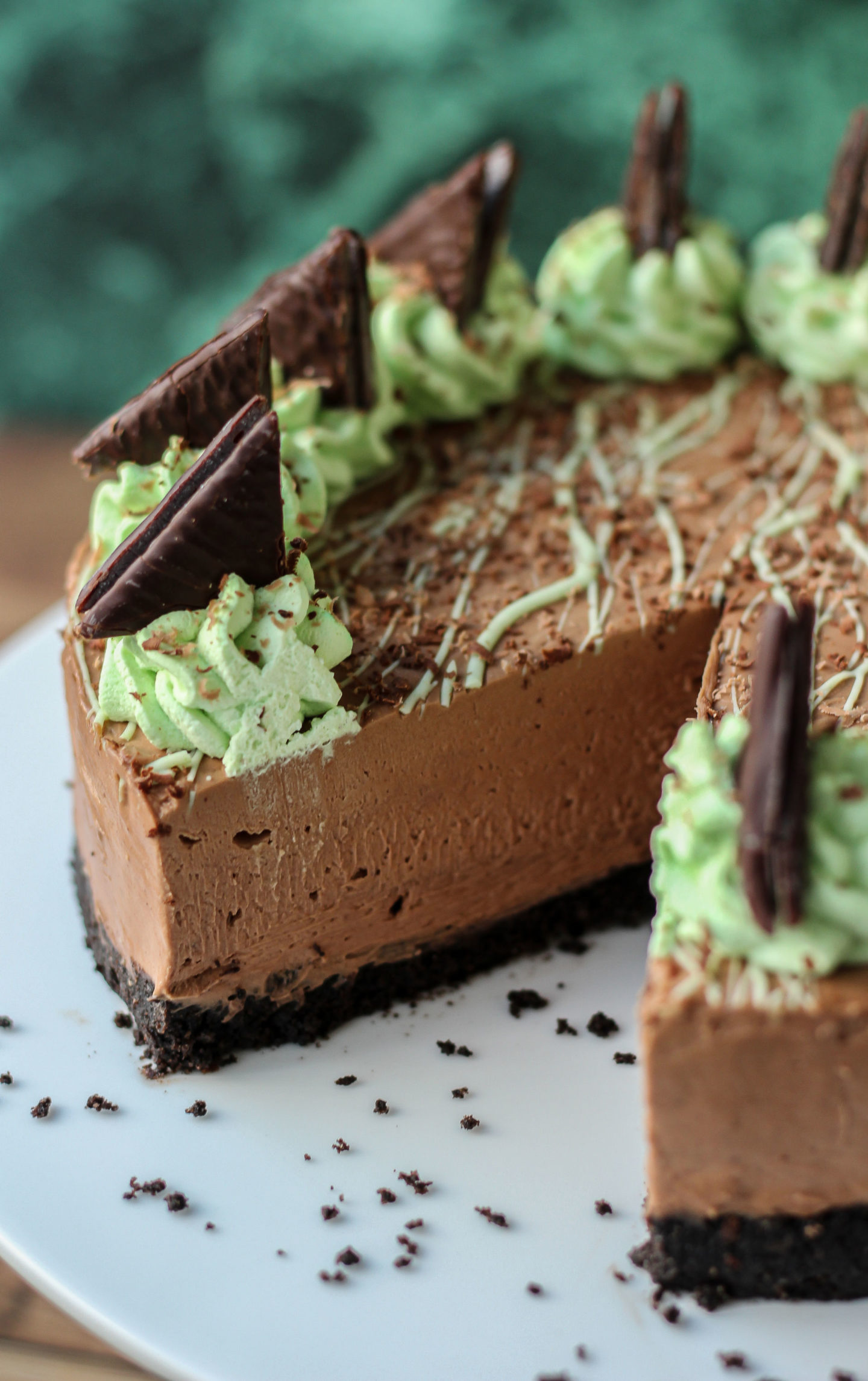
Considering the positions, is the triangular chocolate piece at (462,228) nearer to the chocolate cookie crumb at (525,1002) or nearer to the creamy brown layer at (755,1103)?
the chocolate cookie crumb at (525,1002)

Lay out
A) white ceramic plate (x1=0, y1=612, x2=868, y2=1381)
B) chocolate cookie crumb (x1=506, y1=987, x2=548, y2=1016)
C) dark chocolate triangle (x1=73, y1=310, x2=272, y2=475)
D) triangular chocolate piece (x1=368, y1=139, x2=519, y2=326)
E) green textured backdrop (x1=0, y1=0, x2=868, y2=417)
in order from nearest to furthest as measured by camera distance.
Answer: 1. white ceramic plate (x1=0, y1=612, x2=868, y2=1381)
2. dark chocolate triangle (x1=73, y1=310, x2=272, y2=475)
3. chocolate cookie crumb (x1=506, y1=987, x2=548, y2=1016)
4. triangular chocolate piece (x1=368, y1=139, x2=519, y2=326)
5. green textured backdrop (x1=0, y1=0, x2=868, y2=417)

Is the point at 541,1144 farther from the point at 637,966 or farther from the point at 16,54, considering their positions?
the point at 16,54

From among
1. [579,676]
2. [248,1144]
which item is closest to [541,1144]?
[248,1144]

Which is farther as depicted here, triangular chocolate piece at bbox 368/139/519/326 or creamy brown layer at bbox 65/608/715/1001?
triangular chocolate piece at bbox 368/139/519/326

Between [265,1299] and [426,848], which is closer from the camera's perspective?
[265,1299]

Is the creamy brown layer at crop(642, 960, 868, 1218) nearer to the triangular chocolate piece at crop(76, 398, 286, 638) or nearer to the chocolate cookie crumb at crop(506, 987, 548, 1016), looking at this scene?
the chocolate cookie crumb at crop(506, 987, 548, 1016)

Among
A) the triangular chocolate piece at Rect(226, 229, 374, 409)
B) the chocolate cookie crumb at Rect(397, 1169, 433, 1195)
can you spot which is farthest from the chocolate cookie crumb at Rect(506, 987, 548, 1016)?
the triangular chocolate piece at Rect(226, 229, 374, 409)

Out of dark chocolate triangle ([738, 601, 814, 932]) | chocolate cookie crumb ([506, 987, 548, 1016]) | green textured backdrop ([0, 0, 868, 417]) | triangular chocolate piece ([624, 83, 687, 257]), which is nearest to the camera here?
dark chocolate triangle ([738, 601, 814, 932])

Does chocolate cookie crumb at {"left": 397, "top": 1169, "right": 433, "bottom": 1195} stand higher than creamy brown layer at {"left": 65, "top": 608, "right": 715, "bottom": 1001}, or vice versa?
creamy brown layer at {"left": 65, "top": 608, "right": 715, "bottom": 1001}
